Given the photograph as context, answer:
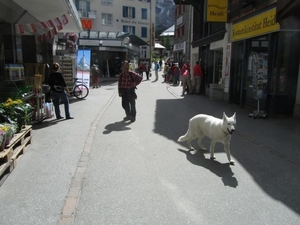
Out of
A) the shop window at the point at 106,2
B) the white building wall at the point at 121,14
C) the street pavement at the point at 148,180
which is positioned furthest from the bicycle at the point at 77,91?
the shop window at the point at 106,2

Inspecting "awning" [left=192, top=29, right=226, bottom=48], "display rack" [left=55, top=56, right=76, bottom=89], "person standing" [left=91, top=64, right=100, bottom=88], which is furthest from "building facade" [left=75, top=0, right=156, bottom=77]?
"display rack" [left=55, top=56, right=76, bottom=89]

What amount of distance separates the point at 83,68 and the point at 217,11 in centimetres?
753

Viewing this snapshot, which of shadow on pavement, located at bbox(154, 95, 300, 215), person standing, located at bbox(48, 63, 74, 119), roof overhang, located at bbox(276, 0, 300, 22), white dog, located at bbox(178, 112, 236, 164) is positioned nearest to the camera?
shadow on pavement, located at bbox(154, 95, 300, 215)

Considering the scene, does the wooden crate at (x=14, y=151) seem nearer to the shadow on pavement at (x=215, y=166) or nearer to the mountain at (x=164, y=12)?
the shadow on pavement at (x=215, y=166)

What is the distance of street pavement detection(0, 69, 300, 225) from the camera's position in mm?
3562

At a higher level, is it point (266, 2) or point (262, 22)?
point (266, 2)

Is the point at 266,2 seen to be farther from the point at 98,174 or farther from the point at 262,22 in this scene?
the point at 98,174

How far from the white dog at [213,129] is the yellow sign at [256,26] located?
4.87 m

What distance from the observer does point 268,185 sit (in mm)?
4457

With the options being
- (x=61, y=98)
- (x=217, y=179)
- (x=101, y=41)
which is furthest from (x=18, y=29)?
(x=101, y=41)

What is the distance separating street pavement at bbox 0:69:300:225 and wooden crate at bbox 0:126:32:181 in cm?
12

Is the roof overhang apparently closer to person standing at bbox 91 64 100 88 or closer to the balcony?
person standing at bbox 91 64 100 88

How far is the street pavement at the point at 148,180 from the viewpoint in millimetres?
3562

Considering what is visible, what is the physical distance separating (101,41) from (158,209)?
86.8 ft
